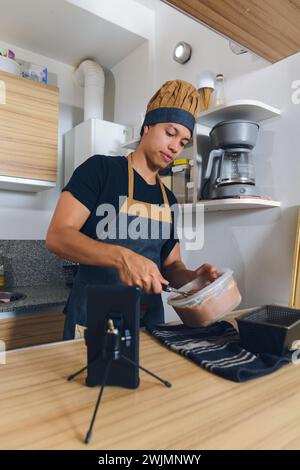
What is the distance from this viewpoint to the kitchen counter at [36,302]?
1.62 metres

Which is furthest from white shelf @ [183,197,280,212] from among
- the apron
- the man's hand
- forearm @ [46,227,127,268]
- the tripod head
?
the tripod head

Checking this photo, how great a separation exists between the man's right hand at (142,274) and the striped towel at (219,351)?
0.19 metres

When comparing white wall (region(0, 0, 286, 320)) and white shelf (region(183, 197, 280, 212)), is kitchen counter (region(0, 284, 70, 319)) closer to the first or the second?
white wall (region(0, 0, 286, 320))

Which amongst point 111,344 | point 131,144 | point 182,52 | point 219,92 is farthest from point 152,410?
point 182,52

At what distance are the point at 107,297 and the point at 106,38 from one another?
211 cm

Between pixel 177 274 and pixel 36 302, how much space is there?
0.83 m

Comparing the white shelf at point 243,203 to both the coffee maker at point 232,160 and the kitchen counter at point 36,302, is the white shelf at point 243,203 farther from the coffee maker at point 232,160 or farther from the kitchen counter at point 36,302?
the kitchen counter at point 36,302

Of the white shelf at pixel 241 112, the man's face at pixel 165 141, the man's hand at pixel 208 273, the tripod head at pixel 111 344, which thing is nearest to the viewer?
the tripod head at pixel 111 344

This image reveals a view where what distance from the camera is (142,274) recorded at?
0.74m

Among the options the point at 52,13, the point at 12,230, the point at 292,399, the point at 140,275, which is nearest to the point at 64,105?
the point at 52,13

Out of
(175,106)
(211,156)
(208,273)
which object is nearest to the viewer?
(208,273)

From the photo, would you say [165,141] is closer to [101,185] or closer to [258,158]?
[101,185]

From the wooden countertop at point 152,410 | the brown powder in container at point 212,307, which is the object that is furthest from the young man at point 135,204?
the wooden countertop at point 152,410

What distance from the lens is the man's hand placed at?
0.98 m
